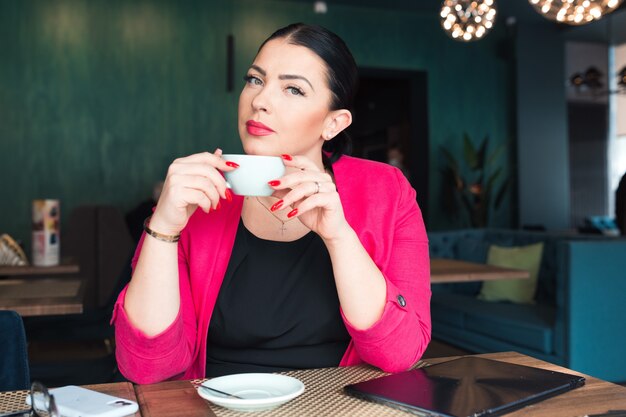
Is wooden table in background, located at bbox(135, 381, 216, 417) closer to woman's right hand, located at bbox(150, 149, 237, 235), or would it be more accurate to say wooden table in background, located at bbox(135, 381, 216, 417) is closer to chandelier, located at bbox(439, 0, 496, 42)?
woman's right hand, located at bbox(150, 149, 237, 235)

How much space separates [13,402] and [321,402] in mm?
426

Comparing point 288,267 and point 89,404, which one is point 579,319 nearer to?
Result: point 288,267

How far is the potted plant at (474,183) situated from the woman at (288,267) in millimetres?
6198

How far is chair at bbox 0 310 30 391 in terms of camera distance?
4.14 feet

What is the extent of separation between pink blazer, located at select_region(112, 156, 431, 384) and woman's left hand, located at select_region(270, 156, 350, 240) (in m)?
0.15

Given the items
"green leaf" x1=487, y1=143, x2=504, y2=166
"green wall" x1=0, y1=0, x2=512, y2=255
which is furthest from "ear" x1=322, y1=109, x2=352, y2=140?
"green leaf" x1=487, y1=143, x2=504, y2=166

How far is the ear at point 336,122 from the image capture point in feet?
4.27

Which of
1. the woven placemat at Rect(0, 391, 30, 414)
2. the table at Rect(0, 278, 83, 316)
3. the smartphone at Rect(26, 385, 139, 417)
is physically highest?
the smartphone at Rect(26, 385, 139, 417)

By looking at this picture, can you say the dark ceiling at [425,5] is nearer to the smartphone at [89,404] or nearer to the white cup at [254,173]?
the white cup at [254,173]

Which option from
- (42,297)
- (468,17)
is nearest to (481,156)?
(468,17)

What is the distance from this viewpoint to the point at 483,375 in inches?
36.4

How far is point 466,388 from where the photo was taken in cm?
86

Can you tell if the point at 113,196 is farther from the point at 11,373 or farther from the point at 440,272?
the point at 11,373

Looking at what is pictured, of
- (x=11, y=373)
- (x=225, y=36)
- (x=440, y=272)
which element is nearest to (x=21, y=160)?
(x=225, y=36)
